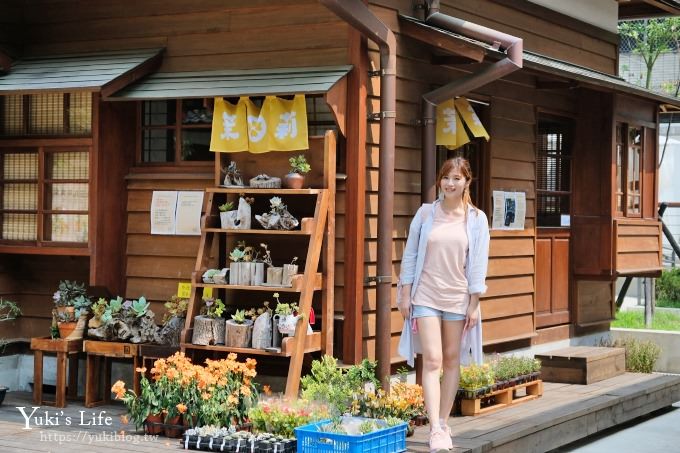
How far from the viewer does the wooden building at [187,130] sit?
978 cm

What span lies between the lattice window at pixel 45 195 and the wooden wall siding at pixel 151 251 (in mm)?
432

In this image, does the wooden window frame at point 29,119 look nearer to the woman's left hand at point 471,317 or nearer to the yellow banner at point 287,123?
the yellow banner at point 287,123

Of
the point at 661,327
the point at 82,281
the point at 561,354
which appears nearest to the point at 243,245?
the point at 82,281

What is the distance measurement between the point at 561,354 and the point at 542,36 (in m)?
3.57

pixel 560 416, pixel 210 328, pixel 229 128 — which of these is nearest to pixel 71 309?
pixel 210 328

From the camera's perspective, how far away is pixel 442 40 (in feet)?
32.9

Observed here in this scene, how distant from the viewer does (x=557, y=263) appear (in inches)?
539

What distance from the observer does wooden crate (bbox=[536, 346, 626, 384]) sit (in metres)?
12.0

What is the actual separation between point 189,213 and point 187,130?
0.76 m

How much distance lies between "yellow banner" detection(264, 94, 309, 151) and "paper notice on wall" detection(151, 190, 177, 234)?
1301mm

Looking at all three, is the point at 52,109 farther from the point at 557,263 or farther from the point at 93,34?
the point at 557,263

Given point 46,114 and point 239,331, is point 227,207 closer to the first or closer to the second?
point 239,331

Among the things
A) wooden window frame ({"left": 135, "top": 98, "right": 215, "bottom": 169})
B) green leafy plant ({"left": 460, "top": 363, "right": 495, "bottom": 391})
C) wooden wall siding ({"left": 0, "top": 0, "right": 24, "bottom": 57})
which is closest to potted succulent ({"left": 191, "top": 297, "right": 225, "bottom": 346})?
wooden window frame ({"left": 135, "top": 98, "right": 215, "bottom": 169})

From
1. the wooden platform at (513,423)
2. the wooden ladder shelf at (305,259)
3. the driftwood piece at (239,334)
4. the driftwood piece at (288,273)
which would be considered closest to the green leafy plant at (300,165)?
the wooden ladder shelf at (305,259)
